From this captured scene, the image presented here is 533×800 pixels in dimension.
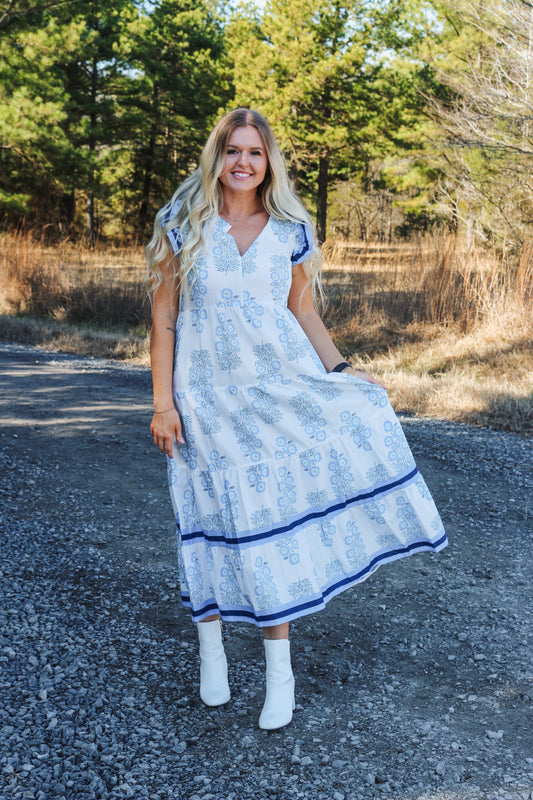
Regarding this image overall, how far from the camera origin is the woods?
18.9 metres

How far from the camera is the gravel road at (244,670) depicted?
6.36 feet

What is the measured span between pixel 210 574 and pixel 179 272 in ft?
2.83

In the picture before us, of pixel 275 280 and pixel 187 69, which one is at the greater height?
pixel 187 69

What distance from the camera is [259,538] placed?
201 centimetres

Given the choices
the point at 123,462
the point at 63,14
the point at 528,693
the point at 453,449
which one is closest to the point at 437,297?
the point at 453,449

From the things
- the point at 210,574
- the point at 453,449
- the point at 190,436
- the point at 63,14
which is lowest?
the point at 453,449

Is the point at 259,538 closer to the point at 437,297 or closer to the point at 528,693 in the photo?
the point at 528,693

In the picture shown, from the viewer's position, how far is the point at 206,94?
26234 millimetres

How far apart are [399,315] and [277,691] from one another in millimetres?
7973

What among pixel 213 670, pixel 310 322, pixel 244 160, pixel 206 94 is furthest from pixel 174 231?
pixel 206 94

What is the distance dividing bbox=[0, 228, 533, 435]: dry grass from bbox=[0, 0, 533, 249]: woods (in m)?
6.16

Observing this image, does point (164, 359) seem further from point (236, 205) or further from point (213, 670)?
point (213, 670)

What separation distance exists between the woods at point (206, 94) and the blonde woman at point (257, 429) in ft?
46.9

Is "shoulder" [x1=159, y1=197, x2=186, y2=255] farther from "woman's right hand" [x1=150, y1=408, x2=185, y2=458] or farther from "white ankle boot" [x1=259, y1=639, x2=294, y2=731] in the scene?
"white ankle boot" [x1=259, y1=639, x2=294, y2=731]
